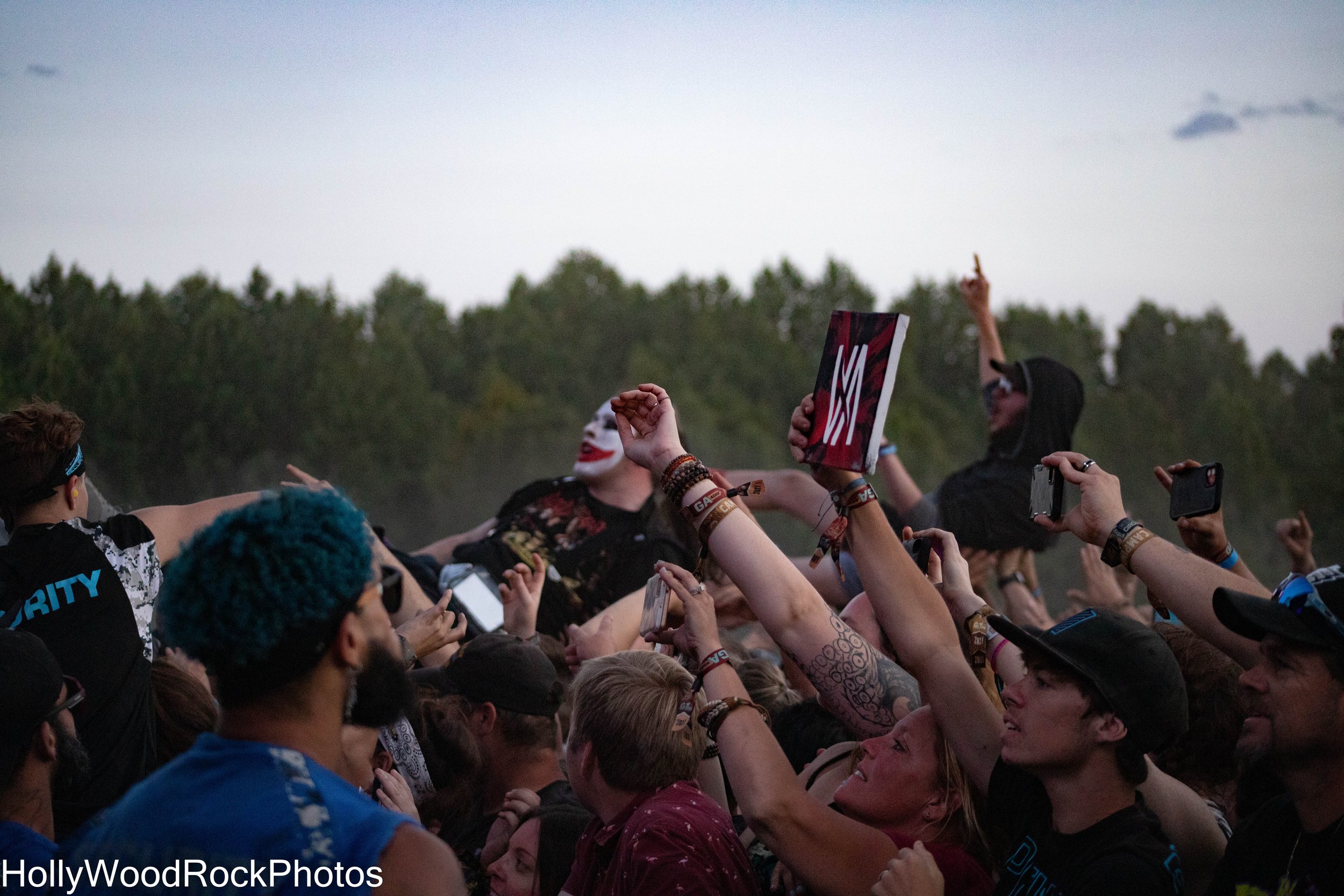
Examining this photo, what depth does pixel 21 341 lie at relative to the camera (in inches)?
315

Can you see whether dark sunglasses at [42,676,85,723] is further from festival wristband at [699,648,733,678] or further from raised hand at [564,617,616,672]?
raised hand at [564,617,616,672]

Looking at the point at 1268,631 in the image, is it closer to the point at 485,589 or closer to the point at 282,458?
the point at 485,589

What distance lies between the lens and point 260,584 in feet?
5.41

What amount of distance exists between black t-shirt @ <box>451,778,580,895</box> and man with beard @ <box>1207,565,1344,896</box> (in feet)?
5.34

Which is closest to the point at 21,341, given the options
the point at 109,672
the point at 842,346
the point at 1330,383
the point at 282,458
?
the point at 282,458

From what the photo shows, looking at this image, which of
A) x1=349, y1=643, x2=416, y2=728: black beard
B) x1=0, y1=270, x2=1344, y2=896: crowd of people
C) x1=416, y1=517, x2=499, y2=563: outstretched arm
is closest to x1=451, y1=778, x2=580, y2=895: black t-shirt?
x1=0, y1=270, x2=1344, y2=896: crowd of people

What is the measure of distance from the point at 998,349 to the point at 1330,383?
720 cm

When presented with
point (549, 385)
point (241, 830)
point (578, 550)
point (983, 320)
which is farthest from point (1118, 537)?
point (549, 385)

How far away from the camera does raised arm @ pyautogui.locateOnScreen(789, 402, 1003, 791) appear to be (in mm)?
2416

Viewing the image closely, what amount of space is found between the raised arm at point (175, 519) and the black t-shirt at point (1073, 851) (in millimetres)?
2229

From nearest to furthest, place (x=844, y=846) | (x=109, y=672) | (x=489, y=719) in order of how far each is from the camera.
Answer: (x=844, y=846)
(x=109, y=672)
(x=489, y=719)

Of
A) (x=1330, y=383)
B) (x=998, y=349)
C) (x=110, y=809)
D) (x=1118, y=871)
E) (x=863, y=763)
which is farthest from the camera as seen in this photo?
(x=1330, y=383)

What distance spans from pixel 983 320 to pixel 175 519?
12.5ft

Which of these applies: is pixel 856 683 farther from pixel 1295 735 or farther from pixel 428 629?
pixel 428 629
